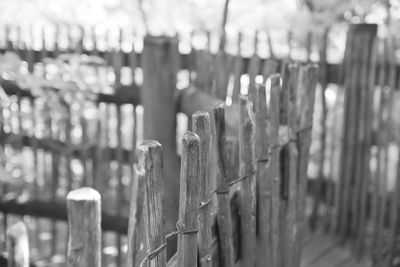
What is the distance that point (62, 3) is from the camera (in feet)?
21.1

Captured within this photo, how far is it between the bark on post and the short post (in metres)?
1.89

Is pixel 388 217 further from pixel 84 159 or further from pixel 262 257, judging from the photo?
pixel 84 159

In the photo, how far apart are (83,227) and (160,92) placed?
2292 millimetres

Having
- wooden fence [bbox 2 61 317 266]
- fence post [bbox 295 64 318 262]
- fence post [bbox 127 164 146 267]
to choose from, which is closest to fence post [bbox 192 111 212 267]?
wooden fence [bbox 2 61 317 266]

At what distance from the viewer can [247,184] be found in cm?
200

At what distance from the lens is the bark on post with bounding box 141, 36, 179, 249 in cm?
348

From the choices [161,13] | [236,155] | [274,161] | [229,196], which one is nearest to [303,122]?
[274,161]

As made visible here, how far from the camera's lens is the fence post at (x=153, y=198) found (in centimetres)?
136

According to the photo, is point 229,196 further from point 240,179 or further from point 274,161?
→ point 274,161

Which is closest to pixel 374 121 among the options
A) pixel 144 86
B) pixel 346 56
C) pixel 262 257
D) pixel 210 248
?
pixel 346 56

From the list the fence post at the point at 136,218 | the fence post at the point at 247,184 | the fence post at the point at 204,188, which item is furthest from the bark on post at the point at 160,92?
the fence post at the point at 136,218

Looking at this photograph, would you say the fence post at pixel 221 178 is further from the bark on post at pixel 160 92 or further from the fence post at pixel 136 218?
the bark on post at pixel 160 92

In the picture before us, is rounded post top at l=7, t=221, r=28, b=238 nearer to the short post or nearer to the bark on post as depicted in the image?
the short post

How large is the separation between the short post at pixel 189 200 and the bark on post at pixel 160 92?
1885mm
